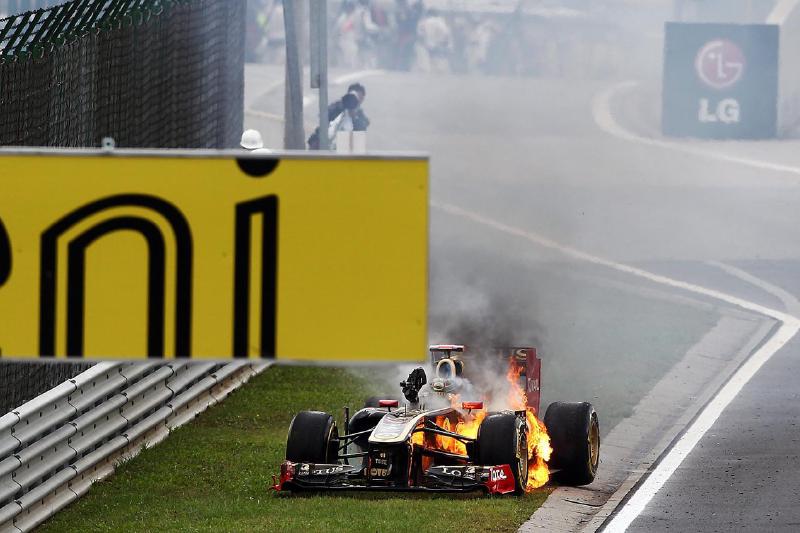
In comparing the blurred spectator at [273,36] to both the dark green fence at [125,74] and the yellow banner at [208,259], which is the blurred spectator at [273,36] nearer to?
the dark green fence at [125,74]

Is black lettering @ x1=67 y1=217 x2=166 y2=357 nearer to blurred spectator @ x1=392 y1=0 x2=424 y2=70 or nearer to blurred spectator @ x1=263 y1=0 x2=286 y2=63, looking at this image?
blurred spectator @ x1=392 y1=0 x2=424 y2=70

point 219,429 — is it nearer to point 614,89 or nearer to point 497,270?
point 497,270

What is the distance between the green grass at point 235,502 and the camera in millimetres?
12453

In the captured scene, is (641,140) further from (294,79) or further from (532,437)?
(532,437)

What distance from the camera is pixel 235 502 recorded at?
1327cm

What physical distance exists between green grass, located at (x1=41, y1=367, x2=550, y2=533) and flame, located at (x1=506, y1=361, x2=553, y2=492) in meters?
0.14


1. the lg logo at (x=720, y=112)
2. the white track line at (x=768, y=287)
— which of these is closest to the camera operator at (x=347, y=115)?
the white track line at (x=768, y=287)

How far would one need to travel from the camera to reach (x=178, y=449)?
15250 mm

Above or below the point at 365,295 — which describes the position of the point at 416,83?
above

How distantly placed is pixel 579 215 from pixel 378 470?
17.7 meters

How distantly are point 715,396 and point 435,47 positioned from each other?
3079 centimetres

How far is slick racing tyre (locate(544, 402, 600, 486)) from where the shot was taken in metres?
14.2

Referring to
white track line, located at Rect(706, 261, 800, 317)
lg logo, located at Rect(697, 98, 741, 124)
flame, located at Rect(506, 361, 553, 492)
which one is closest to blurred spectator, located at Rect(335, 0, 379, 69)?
lg logo, located at Rect(697, 98, 741, 124)

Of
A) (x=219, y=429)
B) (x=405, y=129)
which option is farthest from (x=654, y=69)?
(x=219, y=429)
